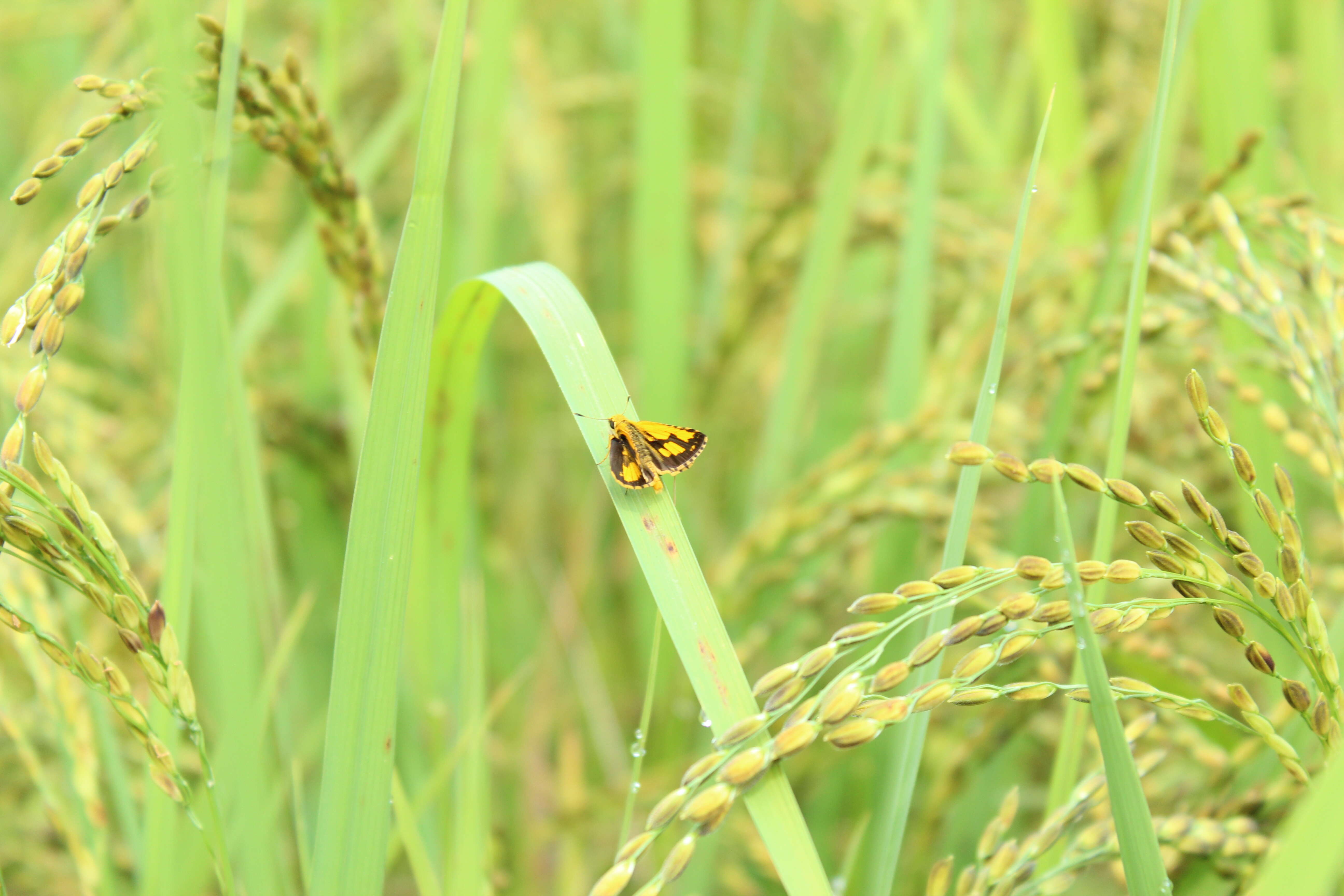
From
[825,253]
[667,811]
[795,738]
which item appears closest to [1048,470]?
[795,738]

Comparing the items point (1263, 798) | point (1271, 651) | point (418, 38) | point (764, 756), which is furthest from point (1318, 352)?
point (418, 38)

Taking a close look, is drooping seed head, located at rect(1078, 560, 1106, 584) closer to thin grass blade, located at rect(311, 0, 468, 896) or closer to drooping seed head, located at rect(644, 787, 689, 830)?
drooping seed head, located at rect(644, 787, 689, 830)

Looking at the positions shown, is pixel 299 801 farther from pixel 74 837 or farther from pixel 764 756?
pixel 764 756

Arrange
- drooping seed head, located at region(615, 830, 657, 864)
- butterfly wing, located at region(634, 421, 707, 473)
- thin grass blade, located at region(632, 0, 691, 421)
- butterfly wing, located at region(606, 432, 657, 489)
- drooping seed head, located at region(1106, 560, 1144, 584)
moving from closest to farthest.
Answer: drooping seed head, located at region(615, 830, 657, 864) < drooping seed head, located at region(1106, 560, 1144, 584) < butterfly wing, located at region(606, 432, 657, 489) < butterfly wing, located at region(634, 421, 707, 473) < thin grass blade, located at region(632, 0, 691, 421)

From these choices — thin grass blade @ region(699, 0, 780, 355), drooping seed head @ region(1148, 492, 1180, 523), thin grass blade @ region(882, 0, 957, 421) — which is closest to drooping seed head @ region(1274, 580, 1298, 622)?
drooping seed head @ region(1148, 492, 1180, 523)

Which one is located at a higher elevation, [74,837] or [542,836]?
[74,837]

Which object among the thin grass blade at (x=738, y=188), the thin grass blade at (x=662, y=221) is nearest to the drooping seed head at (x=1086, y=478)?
A: the thin grass blade at (x=662, y=221)

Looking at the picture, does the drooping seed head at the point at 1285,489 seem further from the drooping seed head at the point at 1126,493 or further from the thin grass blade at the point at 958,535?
the thin grass blade at the point at 958,535
